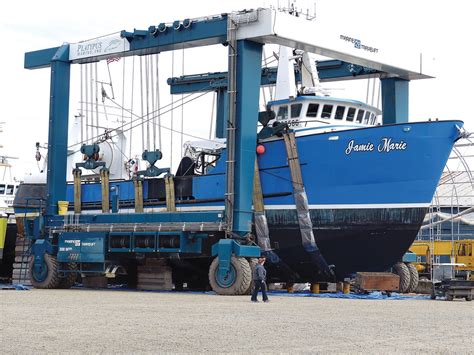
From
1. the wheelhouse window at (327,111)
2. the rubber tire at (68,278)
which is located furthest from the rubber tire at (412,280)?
the rubber tire at (68,278)

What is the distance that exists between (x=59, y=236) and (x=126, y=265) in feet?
8.95

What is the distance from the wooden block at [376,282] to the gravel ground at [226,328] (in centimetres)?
623

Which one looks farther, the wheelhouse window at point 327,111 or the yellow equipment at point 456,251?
the yellow equipment at point 456,251

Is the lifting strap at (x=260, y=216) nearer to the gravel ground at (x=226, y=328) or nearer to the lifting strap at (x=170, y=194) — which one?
the lifting strap at (x=170, y=194)

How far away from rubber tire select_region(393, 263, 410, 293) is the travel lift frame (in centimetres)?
595

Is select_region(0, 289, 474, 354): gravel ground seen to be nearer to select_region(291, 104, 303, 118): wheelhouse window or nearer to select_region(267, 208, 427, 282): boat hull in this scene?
select_region(267, 208, 427, 282): boat hull

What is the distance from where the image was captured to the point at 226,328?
15164 millimetres

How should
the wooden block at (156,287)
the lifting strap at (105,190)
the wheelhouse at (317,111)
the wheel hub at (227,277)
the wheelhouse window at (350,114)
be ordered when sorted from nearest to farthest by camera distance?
the wheel hub at (227,277) < the wooden block at (156,287) < the wheelhouse at (317,111) < the wheelhouse window at (350,114) < the lifting strap at (105,190)

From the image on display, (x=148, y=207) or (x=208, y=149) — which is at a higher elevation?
(x=208, y=149)

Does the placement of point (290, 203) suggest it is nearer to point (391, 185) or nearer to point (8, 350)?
point (391, 185)

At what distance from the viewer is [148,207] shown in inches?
1316

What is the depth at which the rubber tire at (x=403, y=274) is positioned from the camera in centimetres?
3262

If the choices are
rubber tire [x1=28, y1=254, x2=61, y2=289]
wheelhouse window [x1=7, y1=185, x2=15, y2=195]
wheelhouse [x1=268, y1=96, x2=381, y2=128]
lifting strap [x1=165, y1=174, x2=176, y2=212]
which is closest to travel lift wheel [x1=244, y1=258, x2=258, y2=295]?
lifting strap [x1=165, y1=174, x2=176, y2=212]

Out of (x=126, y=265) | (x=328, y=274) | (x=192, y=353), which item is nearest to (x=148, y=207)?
(x=126, y=265)
